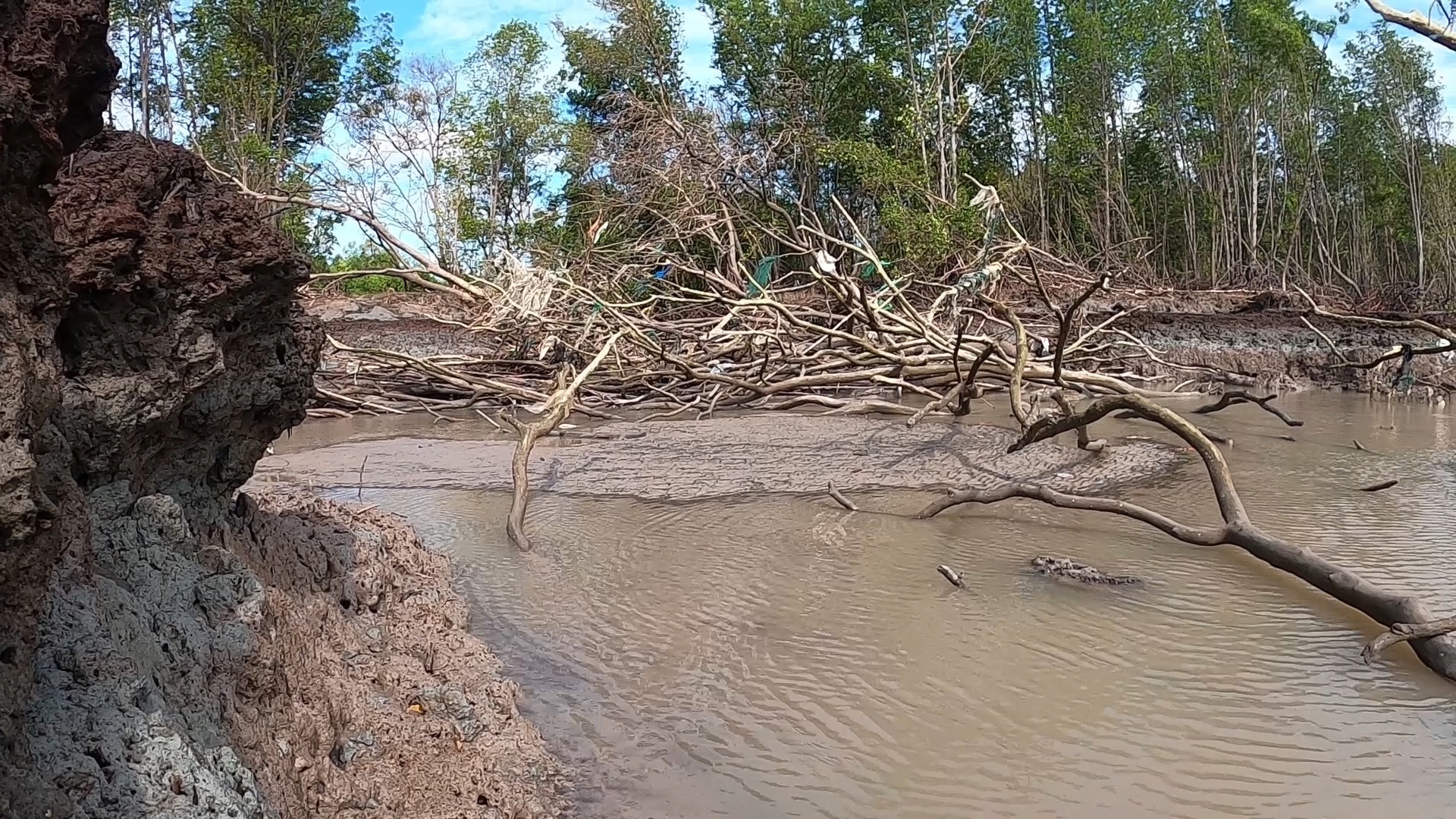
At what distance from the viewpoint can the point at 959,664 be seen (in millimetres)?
3408

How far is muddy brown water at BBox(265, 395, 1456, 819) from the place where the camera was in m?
2.62

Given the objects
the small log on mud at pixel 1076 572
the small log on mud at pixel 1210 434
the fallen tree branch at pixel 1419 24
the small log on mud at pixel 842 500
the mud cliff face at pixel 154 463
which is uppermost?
the fallen tree branch at pixel 1419 24

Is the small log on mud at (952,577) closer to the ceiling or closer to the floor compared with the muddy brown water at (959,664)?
closer to the ceiling

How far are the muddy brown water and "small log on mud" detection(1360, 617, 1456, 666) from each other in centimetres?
6

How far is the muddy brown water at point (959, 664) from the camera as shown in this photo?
2.62 m

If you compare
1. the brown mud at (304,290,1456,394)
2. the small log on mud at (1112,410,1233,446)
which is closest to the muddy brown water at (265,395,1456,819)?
the small log on mud at (1112,410,1233,446)

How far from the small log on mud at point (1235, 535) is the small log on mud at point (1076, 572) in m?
0.47

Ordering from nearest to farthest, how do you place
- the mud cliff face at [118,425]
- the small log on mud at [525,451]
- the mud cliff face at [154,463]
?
→ the mud cliff face at [118,425] → the mud cliff face at [154,463] → the small log on mud at [525,451]

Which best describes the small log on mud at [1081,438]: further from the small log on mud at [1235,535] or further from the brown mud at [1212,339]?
the brown mud at [1212,339]

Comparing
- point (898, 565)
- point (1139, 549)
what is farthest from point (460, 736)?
point (1139, 549)

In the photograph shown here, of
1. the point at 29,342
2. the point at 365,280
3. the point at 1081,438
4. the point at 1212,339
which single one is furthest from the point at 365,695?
the point at 365,280

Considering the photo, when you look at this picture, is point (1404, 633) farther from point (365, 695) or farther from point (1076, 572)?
point (365, 695)

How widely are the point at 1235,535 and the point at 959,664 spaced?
1.85 meters

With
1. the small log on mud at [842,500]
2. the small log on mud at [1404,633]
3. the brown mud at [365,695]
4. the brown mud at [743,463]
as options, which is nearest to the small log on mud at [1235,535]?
the small log on mud at [1404,633]
